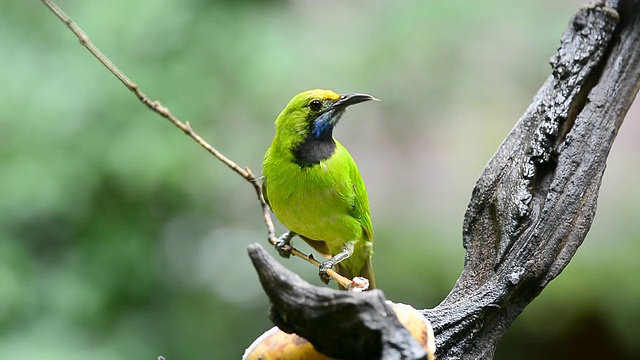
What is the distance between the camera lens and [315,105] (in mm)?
2984

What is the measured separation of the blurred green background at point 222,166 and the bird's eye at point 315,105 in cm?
149

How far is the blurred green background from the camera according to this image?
4.24m

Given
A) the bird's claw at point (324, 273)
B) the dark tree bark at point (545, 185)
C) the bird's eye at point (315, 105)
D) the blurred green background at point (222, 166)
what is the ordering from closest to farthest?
the dark tree bark at point (545, 185) < the bird's claw at point (324, 273) < the bird's eye at point (315, 105) < the blurred green background at point (222, 166)

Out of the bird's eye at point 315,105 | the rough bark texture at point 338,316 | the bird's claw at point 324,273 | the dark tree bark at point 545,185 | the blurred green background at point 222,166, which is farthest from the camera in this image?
the blurred green background at point 222,166

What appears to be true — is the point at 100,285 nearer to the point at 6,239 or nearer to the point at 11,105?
the point at 6,239

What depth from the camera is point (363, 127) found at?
214 inches

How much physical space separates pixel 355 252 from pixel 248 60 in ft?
5.45

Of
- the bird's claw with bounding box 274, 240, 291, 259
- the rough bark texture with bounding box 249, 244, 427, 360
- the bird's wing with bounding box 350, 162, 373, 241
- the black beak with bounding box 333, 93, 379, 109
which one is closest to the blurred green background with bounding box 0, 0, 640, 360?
the bird's wing with bounding box 350, 162, 373, 241

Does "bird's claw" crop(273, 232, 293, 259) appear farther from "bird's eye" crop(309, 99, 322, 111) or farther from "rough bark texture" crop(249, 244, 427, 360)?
"rough bark texture" crop(249, 244, 427, 360)

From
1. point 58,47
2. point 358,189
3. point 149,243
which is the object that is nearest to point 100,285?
point 149,243

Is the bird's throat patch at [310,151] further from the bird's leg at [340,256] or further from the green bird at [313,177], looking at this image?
the bird's leg at [340,256]

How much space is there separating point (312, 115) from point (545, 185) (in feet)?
3.26

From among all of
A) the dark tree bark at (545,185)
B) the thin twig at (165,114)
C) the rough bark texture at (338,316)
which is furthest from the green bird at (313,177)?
the rough bark texture at (338,316)

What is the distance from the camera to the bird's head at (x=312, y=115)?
298cm
